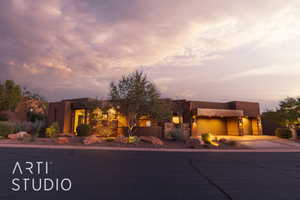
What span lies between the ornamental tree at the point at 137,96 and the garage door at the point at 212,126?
32.9 ft

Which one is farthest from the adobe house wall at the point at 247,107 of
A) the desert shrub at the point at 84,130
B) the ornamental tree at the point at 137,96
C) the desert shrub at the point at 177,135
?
the desert shrub at the point at 84,130

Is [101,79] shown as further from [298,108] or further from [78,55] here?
[298,108]

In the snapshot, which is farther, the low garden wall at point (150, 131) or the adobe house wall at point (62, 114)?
the adobe house wall at point (62, 114)

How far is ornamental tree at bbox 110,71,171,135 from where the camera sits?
1330cm

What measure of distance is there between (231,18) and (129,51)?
32.9 feet

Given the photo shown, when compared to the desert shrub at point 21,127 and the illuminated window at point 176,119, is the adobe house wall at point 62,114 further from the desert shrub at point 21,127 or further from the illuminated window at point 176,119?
the illuminated window at point 176,119

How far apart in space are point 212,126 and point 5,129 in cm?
2330

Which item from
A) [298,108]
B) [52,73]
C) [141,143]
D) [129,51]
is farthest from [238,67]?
[52,73]

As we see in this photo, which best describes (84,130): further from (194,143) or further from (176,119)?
(176,119)

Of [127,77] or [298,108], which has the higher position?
[127,77]

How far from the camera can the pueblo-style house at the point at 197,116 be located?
2014cm

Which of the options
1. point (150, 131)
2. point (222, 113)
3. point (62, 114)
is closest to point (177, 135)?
point (150, 131)

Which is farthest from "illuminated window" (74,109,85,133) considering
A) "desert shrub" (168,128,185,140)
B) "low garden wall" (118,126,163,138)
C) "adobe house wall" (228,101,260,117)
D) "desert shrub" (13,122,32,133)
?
"adobe house wall" (228,101,260,117)

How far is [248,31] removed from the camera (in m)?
13.6
